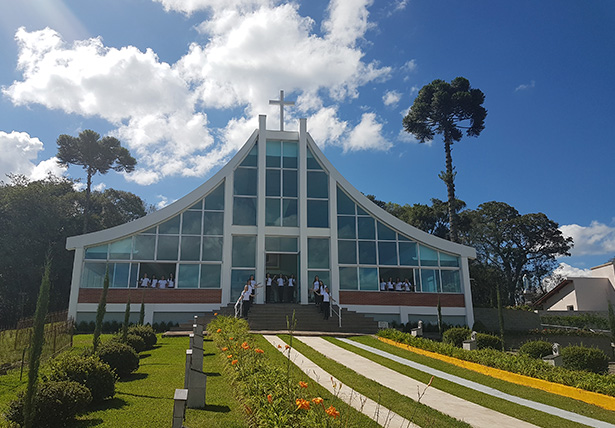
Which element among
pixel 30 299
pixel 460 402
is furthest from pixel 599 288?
pixel 30 299

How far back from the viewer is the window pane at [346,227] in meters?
25.4

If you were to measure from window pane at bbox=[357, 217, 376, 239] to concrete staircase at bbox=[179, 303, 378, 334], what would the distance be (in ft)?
15.7

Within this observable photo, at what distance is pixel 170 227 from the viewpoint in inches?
952

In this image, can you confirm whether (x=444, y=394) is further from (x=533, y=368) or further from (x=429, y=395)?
(x=533, y=368)

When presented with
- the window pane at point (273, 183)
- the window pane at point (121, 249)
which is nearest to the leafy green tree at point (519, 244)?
the window pane at point (273, 183)

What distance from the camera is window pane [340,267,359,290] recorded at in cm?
2450

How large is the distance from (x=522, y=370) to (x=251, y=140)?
19.1 m

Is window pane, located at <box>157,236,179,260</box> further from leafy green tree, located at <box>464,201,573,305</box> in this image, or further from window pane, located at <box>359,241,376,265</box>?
leafy green tree, located at <box>464,201,573,305</box>

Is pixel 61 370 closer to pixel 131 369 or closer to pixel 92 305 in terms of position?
pixel 131 369

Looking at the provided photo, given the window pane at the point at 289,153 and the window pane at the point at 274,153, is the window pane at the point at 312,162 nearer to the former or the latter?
the window pane at the point at 289,153

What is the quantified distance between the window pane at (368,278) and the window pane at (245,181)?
290 inches

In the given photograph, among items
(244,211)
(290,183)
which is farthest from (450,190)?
(244,211)

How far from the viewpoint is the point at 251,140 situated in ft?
86.2

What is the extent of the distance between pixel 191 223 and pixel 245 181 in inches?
149
